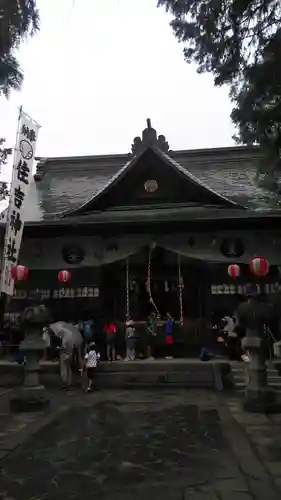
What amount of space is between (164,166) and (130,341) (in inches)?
247

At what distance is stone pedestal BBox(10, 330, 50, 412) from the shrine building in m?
5.90

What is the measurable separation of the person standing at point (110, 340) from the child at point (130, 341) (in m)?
0.46

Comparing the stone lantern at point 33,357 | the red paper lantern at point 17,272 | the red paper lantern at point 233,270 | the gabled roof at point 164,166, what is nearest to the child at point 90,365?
the stone lantern at point 33,357

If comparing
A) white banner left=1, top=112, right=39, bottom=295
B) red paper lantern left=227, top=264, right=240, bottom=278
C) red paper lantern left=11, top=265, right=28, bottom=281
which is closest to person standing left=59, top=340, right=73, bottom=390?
white banner left=1, top=112, right=39, bottom=295

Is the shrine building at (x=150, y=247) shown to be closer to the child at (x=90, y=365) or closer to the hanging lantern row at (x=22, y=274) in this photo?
the hanging lantern row at (x=22, y=274)

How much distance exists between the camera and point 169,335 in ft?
51.0

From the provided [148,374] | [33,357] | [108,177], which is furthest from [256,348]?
[108,177]

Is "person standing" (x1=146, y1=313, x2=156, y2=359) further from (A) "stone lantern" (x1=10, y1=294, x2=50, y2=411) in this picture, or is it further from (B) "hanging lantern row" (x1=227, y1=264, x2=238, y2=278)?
(A) "stone lantern" (x1=10, y1=294, x2=50, y2=411)

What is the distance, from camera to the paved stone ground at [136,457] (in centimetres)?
524

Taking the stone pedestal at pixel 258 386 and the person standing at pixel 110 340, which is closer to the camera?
the stone pedestal at pixel 258 386

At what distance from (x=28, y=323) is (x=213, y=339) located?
763 cm

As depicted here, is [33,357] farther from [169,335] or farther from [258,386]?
[169,335]

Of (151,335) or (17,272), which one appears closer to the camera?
(17,272)

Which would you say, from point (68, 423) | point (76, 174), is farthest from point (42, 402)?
point (76, 174)
